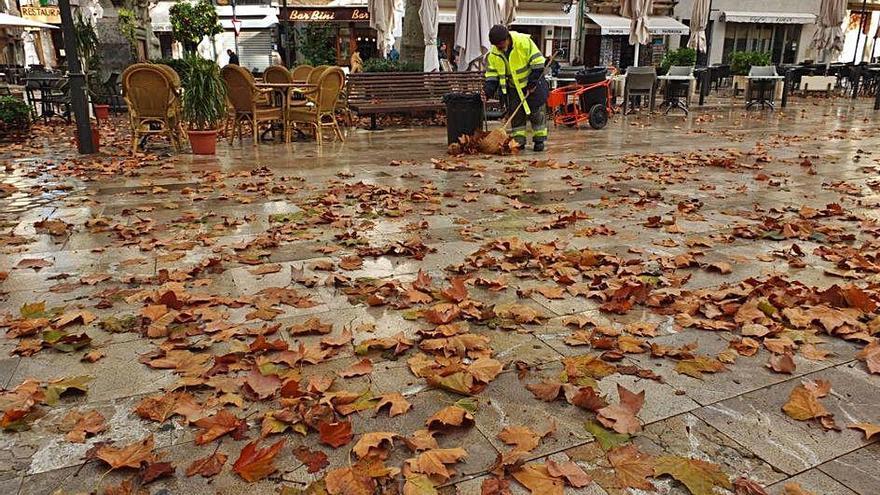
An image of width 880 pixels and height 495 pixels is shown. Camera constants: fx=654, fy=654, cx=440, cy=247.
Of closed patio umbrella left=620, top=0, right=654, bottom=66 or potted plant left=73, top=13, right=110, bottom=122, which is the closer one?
potted plant left=73, top=13, right=110, bottom=122

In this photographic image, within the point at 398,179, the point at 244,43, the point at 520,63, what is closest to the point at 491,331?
the point at 398,179

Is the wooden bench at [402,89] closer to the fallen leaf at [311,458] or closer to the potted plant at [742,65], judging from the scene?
the potted plant at [742,65]

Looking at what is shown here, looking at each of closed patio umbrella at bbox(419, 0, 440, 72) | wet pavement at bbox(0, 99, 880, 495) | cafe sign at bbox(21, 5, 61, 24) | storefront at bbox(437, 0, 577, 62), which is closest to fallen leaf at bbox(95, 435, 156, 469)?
wet pavement at bbox(0, 99, 880, 495)

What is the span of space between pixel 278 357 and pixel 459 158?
6271mm

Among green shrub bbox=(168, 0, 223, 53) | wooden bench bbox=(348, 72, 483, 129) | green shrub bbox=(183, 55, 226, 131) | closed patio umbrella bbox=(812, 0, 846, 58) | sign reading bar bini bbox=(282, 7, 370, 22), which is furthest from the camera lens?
sign reading bar bini bbox=(282, 7, 370, 22)

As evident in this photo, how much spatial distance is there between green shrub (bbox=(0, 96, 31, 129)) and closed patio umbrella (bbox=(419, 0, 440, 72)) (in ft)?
24.3

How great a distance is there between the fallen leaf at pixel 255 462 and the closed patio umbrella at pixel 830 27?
25514mm

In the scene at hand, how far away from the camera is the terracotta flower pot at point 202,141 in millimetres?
9109

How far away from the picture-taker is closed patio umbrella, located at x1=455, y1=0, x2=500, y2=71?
12.9m

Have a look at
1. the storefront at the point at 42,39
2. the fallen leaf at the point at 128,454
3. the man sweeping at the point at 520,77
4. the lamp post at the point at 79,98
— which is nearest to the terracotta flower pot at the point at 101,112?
the lamp post at the point at 79,98

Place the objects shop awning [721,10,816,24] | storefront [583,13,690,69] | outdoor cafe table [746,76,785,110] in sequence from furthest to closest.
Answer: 1. shop awning [721,10,816,24]
2. storefront [583,13,690,69]
3. outdoor cafe table [746,76,785,110]

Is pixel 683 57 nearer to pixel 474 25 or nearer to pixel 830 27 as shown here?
pixel 830 27

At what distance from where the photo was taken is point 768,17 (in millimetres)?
33500

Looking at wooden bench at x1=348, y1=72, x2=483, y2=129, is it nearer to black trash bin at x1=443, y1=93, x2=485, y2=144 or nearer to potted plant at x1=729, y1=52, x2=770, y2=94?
black trash bin at x1=443, y1=93, x2=485, y2=144
